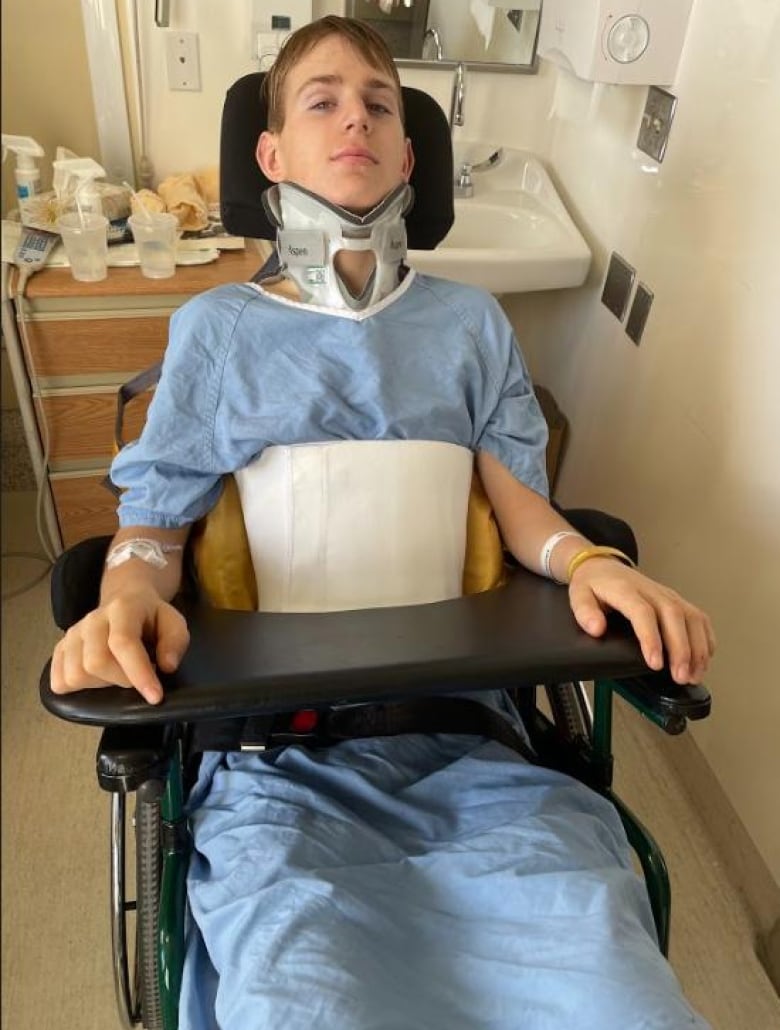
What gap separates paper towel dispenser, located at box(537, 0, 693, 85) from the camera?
1462 mm

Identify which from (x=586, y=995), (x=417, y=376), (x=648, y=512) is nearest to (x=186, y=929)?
(x=586, y=995)

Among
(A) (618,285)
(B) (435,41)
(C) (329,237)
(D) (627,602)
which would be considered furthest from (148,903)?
(B) (435,41)

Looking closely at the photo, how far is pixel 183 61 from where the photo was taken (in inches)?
70.2

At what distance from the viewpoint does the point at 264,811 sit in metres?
0.87

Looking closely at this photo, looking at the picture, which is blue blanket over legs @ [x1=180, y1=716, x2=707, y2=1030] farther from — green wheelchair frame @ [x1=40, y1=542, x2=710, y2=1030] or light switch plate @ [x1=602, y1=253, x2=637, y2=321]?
light switch plate @ [x1=602, y1=253, x2=637, y2=321]

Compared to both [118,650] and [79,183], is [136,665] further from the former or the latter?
[79,183]

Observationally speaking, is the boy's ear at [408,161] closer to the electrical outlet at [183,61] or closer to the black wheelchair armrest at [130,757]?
the black wheelchair armrest at [130,757]

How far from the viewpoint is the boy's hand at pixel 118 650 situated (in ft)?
2.30

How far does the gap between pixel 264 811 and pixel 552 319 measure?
1.59 metres

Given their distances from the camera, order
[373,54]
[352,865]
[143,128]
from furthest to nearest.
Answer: [143,128] → [373,54] → [352,865]

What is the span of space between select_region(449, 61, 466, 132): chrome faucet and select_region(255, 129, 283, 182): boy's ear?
0.79 metres

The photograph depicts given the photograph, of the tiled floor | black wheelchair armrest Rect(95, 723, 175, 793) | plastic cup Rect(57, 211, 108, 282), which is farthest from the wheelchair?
plastic cup Rect(57, 211, 108, 282)

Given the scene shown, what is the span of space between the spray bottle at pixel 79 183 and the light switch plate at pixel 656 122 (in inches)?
43.1

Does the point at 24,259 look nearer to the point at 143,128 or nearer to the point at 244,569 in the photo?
the point at 143,128
